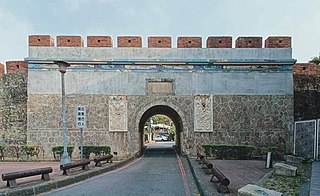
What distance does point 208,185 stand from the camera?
665 centimetres

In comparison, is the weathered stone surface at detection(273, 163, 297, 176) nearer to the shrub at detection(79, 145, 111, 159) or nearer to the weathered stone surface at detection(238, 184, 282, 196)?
the weathered stone surface at detection(238, 184, 282, 196)

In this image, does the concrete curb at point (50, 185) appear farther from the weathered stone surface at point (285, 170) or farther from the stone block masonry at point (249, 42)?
the stone block masonry at point (249, 42)

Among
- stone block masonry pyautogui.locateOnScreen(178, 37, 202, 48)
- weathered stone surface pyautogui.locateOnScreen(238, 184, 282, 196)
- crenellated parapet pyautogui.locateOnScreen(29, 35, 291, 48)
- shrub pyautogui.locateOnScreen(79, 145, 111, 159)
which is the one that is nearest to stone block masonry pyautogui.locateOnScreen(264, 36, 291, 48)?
crenellated parapet pyautogui.locateOnScreen(29, 35, 291, 48)

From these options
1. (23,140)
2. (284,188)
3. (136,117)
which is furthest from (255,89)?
(23,140)

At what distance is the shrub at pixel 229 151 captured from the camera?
535 inches

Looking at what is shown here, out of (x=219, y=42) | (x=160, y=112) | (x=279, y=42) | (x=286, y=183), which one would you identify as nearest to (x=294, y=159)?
(x=286, y=183)

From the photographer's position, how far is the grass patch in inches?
247

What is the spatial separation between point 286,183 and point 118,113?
367 inches

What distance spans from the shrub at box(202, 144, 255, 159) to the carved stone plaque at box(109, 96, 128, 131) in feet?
15.1

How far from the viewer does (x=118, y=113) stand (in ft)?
46.8

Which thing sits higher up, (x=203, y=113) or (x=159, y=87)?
(x=159, y=87)

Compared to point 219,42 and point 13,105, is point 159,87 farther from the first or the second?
point 13,105

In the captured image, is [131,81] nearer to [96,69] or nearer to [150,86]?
[150,86]

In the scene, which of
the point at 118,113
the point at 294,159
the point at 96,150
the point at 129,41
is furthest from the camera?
the point at 129,41
